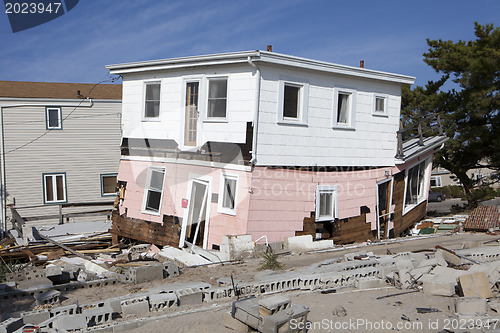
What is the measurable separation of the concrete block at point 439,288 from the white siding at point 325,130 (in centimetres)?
585

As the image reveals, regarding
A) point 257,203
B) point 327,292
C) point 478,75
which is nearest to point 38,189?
point 257,203

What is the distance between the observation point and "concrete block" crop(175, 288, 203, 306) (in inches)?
318

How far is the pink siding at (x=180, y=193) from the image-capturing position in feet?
41.7

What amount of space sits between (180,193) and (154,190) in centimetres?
128

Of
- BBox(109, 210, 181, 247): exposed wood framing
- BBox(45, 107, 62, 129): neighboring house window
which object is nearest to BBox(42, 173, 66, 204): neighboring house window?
BBox(45, 107, 62, 129): neighboring house window

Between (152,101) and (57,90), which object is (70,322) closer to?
(152,101)

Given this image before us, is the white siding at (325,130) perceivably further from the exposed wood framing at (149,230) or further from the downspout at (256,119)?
the exposed wood framing at (149,230)

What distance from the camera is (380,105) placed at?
16.0 m

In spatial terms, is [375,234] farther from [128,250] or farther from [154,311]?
[154,311]

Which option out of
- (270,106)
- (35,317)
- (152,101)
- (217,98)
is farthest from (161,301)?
(152,101)

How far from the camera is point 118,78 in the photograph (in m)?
16.2

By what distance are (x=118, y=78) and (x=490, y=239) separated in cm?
1351

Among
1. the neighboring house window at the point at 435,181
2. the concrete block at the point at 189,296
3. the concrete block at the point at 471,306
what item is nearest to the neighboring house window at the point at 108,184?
the concrete block at the point at 189,296

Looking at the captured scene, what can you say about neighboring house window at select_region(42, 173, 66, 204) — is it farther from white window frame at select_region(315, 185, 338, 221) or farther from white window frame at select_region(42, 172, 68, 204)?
white window frame at select_region(315, 185, 338, 221)
